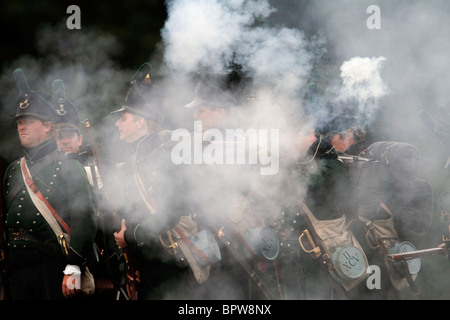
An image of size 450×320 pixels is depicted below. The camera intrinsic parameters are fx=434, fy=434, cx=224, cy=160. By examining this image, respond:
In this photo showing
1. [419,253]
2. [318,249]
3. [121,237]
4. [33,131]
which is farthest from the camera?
[419,253]

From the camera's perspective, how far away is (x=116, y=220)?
494 cm

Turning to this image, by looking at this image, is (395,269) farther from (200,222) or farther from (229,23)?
(229,23)

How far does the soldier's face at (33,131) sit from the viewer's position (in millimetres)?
4699

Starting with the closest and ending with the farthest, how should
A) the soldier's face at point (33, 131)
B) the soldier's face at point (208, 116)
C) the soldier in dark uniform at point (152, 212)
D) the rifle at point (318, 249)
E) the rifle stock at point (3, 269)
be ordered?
the rifle stock at point (3, 269) < the soldier's face at point (33, 131) < the soldier in dark uniform at point (152, 212) < the rifle at point (318, 249) < the soldier's face at point (208, 116)

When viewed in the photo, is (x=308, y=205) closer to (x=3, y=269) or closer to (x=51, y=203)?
(x=51, y=203)

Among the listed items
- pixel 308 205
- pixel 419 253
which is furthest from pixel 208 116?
pixel 419 253

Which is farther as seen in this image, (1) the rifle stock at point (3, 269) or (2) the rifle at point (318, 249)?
(2) the rifle at point (318, 249)

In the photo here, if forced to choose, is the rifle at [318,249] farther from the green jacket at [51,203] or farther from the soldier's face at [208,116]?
the green jacket at [51,203]

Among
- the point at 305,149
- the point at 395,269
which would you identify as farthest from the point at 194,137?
the point at 395,269

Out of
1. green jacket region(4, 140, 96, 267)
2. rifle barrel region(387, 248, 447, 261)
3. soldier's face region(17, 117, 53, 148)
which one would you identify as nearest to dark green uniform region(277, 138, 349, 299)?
rifle barrel region(387, 248, 447, 261)

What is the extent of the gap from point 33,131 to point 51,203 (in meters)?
0.82

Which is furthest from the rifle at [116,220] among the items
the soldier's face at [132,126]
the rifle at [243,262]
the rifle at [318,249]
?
the rifle at [318,249]

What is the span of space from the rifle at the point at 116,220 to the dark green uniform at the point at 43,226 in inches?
11.2

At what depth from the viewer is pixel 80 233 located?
4.56 metres
